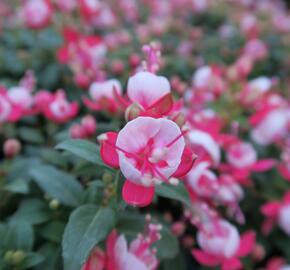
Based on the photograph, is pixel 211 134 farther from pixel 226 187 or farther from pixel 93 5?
pixel 93 5

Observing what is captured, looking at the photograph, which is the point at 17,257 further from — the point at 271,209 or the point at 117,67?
the point at 117,67

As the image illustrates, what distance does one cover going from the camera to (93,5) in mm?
1294

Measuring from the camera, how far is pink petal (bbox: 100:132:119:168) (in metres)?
0.53

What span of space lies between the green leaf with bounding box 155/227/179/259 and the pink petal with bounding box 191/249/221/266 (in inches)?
2.6

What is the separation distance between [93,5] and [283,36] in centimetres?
86

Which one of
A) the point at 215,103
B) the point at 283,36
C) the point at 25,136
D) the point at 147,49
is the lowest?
the point at 283,36

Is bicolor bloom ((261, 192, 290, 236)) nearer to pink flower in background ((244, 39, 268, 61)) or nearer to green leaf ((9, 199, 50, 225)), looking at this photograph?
green leaf ((9, 199, 50, 225))

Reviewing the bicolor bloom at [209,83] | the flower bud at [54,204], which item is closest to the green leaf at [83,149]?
the flower bud at [54,204]

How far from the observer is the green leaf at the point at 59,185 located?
709 millimetres

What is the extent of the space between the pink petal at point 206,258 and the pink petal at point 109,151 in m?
0.33

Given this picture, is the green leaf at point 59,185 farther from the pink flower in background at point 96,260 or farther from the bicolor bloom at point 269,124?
the bicolor bloom at point 269,124

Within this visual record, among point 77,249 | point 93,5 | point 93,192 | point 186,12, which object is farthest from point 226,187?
point 186,12

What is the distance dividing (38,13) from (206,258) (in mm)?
820

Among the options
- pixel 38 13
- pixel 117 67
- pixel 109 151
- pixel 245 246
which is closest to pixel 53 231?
pixel 109 151
